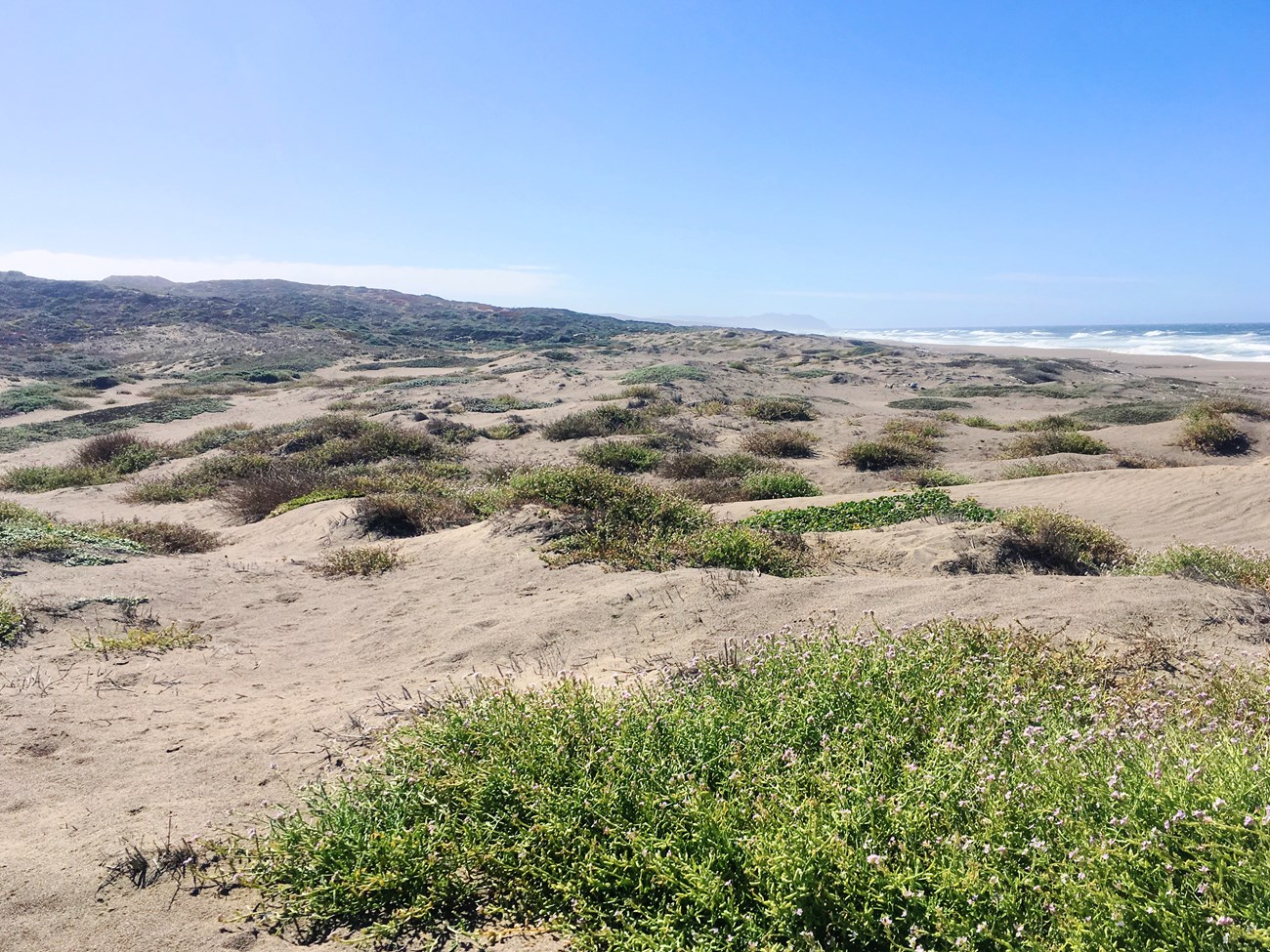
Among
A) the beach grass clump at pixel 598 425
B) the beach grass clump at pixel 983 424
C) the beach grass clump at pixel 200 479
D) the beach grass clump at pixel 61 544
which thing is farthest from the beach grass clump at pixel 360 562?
the beach grass clump at pixel 983 424

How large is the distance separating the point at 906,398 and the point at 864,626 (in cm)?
2360

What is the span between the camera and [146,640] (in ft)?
18.1

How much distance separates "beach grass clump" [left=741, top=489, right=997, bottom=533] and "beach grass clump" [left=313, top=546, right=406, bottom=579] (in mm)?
3955

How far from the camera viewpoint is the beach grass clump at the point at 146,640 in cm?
536

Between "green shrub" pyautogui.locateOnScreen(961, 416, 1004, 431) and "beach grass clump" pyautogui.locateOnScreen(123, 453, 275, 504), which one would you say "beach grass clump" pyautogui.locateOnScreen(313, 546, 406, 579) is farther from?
"green shrub" pyautogui.locateOnScreen(961, 416, 1004, 431)

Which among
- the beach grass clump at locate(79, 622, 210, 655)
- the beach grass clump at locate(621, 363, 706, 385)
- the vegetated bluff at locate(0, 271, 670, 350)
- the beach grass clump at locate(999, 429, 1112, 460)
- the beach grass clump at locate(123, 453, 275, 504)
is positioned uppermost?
the vegetated bluff at locate(0, 271, 670, 350)

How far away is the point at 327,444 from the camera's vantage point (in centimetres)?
1502

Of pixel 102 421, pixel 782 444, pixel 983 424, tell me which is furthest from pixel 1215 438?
pixel 102 421

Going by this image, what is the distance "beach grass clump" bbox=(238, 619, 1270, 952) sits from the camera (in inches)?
86.3

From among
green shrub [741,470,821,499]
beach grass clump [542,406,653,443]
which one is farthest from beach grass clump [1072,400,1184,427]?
beach grass clump [542,406,653,443]

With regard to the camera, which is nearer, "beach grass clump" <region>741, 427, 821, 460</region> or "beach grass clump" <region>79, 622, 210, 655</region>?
"beach grass clump" <region>79, 622, 210, 655</region>

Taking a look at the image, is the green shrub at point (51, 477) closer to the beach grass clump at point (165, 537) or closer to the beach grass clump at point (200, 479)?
the beach grass clump at point (200, 479)

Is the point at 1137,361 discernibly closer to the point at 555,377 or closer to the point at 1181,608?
the point at 555,377

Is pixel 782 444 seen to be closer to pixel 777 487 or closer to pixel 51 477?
pixel 777 487
